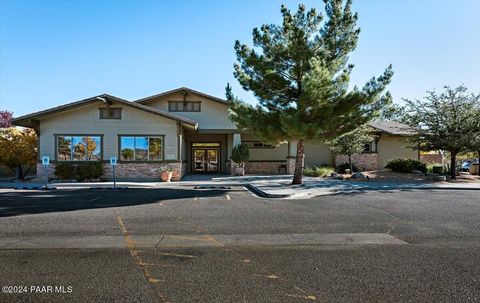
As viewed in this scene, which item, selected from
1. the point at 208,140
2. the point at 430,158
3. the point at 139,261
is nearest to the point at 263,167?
the point at 208,140

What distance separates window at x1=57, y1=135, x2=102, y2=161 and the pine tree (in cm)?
990

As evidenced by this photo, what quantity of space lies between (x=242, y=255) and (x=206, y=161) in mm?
22192

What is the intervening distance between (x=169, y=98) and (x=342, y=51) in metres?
13.7

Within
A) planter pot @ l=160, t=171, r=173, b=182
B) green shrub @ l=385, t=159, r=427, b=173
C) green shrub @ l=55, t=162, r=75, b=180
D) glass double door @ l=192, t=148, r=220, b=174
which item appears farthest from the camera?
glass double door @ l=192, t=148, r=220, b=174

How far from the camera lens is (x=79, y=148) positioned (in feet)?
66.9

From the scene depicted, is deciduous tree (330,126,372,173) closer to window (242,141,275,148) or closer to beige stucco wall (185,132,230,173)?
window (242,141,275,148)

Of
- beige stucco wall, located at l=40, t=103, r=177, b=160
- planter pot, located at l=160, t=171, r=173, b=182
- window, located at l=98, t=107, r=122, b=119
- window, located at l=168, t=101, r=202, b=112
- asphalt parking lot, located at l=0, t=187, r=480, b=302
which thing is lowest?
asphalt parking lot, located at l=0, t=187, r=480, b=302

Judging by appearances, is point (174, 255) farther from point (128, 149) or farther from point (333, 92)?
point (128, 149)

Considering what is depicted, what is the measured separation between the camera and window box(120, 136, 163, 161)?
20.7 meters

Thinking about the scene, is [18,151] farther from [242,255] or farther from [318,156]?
[318,156]

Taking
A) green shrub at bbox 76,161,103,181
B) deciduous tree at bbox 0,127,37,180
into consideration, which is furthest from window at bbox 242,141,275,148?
deciduous tree at bbox 0,127,37,180

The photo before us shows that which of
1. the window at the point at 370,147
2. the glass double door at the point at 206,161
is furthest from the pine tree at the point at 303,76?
the window at the point at 370,147

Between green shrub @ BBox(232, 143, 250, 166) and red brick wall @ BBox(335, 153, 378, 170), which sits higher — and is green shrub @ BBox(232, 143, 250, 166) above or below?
above

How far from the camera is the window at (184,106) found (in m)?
25.0
